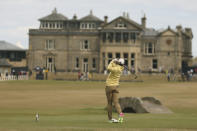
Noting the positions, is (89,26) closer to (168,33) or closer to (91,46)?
(91,46)

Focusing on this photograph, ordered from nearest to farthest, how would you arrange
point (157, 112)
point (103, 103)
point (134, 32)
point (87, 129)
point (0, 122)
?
1. point (87, 129)
2. point (0, 122)
3. point (157, 112)
4. point (103, 103)
5. point (134, 32)

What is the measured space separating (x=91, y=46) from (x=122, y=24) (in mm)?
8278

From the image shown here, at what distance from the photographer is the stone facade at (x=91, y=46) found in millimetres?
100312

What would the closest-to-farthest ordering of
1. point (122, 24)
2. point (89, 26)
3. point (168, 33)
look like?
1. point (122, 24)
2. point (168, 33)
3. point (89, 26)

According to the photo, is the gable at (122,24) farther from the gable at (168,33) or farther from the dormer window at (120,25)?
the gable at (168,33)

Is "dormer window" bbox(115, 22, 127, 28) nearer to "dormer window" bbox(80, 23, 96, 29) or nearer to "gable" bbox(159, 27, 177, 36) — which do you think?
"dormer window" bbox(80, 23, 96, 29)

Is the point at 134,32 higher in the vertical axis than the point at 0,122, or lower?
higher

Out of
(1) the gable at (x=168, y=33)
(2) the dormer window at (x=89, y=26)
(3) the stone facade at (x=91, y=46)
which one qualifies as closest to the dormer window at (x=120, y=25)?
(3) the stone facade at (x=91, y=46)

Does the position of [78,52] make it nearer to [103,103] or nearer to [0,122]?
[103,103]

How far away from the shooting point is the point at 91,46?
10350cm

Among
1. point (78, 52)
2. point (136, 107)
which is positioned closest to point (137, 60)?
point (78, 52)

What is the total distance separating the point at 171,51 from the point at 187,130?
284 feet

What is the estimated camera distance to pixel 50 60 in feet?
343

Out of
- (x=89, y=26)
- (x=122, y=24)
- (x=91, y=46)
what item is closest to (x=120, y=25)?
(x=122, y=24)
